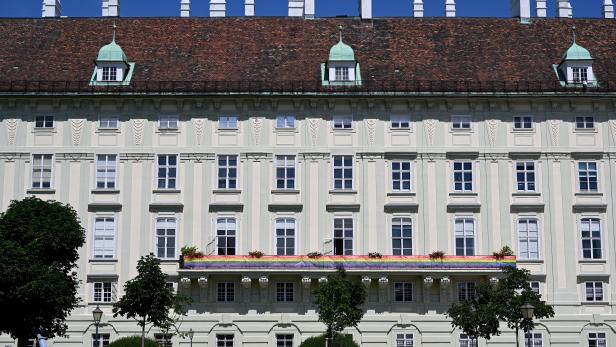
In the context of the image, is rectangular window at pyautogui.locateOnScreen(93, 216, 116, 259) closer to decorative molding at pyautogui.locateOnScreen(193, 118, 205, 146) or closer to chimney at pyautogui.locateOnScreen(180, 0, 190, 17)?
decorative molding at pyautogui.locateOnScreen(193, 118, 205, 146)

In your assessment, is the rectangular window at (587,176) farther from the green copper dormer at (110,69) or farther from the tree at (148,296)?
the green copper dormer at (110,69)

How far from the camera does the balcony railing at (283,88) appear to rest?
185 ft

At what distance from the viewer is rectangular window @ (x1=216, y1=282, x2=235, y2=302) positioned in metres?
54.9

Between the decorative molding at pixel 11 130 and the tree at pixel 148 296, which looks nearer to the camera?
the tree at pixel 148 296

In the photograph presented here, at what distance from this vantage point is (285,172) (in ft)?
185

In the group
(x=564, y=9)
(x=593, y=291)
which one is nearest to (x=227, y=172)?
(x=593, y=291)

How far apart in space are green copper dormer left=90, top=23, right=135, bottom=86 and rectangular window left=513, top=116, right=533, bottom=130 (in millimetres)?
20369

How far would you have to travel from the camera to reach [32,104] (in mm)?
56781

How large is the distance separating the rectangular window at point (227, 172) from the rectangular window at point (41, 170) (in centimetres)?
882

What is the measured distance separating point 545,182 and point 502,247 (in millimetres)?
4216

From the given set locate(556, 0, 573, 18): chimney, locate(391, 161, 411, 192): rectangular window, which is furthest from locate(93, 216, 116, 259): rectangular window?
locate(556, 0, 573, 18): chimney

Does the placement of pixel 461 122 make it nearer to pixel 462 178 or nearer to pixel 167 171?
pixel 462 178

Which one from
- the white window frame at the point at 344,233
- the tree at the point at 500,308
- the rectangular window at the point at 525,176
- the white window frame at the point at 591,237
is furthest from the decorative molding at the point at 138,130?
the white window frame at the point at 591,237

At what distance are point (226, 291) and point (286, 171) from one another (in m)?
6.92
